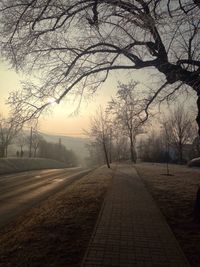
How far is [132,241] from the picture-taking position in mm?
6906

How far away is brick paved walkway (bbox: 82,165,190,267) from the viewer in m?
5.75

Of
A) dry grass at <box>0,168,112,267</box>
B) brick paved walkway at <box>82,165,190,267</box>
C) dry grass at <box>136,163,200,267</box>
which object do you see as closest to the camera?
brick paved walkway at <box>82,165,190,267</box>

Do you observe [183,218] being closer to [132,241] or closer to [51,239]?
[132,241]

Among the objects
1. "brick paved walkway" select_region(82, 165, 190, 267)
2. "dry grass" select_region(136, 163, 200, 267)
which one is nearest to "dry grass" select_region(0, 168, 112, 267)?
"brick paved walkway" select_region(82, 165, 190, 267)

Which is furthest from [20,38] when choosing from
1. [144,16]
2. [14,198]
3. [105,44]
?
[14,198]

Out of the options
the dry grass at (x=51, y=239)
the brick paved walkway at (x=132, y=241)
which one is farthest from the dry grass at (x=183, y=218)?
the dry grass at (x=51, y=239)

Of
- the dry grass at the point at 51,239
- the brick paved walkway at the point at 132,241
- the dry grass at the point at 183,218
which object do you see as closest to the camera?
the brick paved walkway at the point at 132,241

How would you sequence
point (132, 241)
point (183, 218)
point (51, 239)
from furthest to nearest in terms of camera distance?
point (183, 218) < point (51, 239) < point (132, 241)

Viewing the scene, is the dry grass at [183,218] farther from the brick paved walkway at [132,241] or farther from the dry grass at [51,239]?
the dry grass at [51,239]

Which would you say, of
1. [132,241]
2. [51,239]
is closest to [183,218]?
[132,241]

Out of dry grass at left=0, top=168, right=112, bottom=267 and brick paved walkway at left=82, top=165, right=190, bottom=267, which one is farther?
dry grass at left=0, top=168, right=112, bottom=267

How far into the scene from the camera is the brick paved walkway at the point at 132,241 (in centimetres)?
575

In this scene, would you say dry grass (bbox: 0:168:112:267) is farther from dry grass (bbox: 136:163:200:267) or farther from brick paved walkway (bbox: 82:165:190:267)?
dry grass (bbox: 136:163:200:267)

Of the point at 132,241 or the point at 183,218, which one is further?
the point at 183,218
